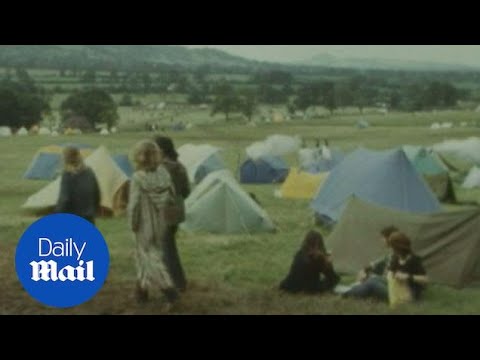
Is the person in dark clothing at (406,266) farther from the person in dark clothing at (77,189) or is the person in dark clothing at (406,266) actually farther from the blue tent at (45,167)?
the blue tent at (45,167)

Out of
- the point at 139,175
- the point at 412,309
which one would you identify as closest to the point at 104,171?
the point at 139,175

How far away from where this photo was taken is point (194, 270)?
40.0 ft

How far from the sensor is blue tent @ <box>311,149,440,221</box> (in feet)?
42.6

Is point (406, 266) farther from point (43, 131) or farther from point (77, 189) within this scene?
point (43, 131)

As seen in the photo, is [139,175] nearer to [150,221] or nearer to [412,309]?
[150,221]

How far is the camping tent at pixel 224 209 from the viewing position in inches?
506

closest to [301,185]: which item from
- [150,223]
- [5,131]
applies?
[150,223]

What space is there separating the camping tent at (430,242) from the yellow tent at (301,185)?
96 centimetres

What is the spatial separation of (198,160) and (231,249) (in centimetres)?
88

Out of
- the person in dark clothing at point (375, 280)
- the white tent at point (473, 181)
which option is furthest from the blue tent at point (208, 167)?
the white tent at point (473, 181)

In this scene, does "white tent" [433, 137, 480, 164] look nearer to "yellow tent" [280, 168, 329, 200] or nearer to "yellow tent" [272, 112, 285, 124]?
"yellow tent" [280, 168, 329, 200]

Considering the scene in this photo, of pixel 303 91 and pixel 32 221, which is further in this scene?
A: pixel 303 91

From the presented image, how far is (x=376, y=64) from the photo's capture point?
1245cm

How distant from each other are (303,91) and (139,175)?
1936 millimetres
